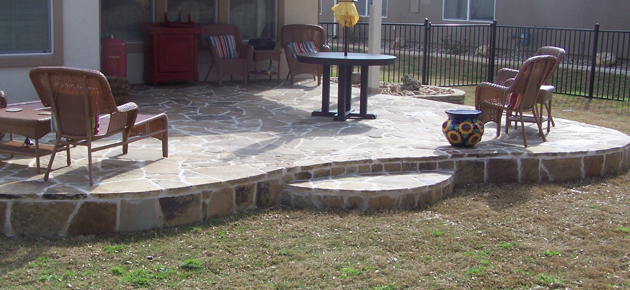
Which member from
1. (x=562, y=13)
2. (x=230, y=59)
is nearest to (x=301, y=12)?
(x=230, y=59)

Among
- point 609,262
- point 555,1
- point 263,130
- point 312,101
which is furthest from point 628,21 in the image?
point 609,262

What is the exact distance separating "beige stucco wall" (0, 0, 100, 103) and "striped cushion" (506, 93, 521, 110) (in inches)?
184

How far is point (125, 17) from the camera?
9.84m

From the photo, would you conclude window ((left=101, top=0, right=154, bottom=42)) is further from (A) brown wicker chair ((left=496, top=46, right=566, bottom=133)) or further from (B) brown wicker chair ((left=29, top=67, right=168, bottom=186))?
(A) brown wicker chair ((left=496, top=46, right=566, bottom=133))

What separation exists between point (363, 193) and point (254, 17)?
6.75m

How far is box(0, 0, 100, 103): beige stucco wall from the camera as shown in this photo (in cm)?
746

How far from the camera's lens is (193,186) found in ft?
14.9

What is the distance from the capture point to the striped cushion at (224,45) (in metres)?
9.97

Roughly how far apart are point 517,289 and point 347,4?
14.8 feet

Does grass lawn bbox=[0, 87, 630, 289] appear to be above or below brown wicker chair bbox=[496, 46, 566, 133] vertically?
below

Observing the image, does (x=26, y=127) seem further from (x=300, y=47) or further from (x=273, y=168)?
(x=300, y=47)

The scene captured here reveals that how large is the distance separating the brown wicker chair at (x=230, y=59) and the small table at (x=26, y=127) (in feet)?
16.5

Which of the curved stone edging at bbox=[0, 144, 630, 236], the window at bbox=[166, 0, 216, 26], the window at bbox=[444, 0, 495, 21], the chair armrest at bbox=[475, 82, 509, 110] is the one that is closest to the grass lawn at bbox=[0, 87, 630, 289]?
the curved stone edging at bbox=[0, 144, 630, 236]

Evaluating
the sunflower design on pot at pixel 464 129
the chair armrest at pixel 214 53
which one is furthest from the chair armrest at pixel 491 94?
the chair armrest at pixel 214 53
